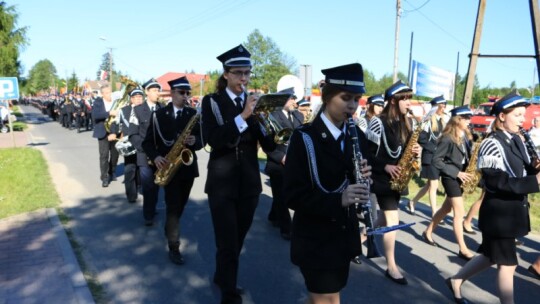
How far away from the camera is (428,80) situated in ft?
58.7

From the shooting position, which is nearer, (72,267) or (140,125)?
(72,267)

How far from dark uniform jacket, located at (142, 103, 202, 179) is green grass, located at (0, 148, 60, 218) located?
10.4ft

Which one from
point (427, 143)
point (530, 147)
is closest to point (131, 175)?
point (427, 143)

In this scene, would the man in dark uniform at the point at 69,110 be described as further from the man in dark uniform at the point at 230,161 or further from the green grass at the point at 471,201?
the man in dark uniform at the point at 230,161

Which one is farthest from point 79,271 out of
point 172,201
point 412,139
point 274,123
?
point 412,139

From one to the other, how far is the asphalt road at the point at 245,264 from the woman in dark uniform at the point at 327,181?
72.2 inches

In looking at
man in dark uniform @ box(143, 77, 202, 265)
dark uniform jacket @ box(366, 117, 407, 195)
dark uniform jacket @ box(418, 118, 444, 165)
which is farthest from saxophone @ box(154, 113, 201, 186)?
dark uniform jacket @ box(418, 118, 444, 165)

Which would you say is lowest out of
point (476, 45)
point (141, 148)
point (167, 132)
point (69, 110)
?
point (69, 110)

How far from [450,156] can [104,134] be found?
6.86 metres

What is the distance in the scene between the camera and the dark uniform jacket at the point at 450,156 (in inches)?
231

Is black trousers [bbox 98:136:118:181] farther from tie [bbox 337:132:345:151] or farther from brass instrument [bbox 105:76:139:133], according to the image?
tie [bbox 337:132:345:151]

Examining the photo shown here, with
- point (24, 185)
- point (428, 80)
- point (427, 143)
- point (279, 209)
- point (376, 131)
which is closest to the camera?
point (376, 131)

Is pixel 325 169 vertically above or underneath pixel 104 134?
above

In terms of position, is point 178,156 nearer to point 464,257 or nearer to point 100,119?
point 464,257
